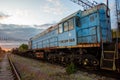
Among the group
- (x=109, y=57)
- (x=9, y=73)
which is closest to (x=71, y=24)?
(x=109, y=57)

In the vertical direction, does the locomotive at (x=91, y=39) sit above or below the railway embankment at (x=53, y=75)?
above

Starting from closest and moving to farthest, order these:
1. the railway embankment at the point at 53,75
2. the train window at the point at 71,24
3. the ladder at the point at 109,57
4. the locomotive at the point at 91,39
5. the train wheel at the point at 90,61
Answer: the ladder at the point at 109,57, the locomotive at the point at 91,39, the railway embankment at the point at 53,75, the train wheel at the point at 90,61, the train window at the point at 71,24

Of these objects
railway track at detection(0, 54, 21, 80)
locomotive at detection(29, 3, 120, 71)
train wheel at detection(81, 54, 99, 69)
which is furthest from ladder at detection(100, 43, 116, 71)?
railway track at detection(0, 54, 21, 80)

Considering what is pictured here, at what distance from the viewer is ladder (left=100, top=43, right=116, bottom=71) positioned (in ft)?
35.0

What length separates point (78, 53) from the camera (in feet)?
49.5

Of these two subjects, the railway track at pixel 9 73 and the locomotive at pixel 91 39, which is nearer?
the locomotive at pixel 91 39

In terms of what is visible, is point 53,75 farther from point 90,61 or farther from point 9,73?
point 9,73

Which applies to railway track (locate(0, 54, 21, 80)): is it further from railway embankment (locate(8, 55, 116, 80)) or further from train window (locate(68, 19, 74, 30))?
train window (locate(68, 19, 74, 30))

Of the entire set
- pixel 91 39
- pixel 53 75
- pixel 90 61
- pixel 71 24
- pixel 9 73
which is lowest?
pixel 9 73

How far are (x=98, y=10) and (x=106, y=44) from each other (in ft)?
8.14

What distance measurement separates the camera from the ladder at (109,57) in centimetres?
1068

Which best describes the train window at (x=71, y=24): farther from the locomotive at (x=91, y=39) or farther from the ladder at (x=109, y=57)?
the ladder at (x=109, y=57)

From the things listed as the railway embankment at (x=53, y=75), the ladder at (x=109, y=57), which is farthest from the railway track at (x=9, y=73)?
the ladder at (x=109, y=57)

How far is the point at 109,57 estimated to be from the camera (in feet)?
36.3
